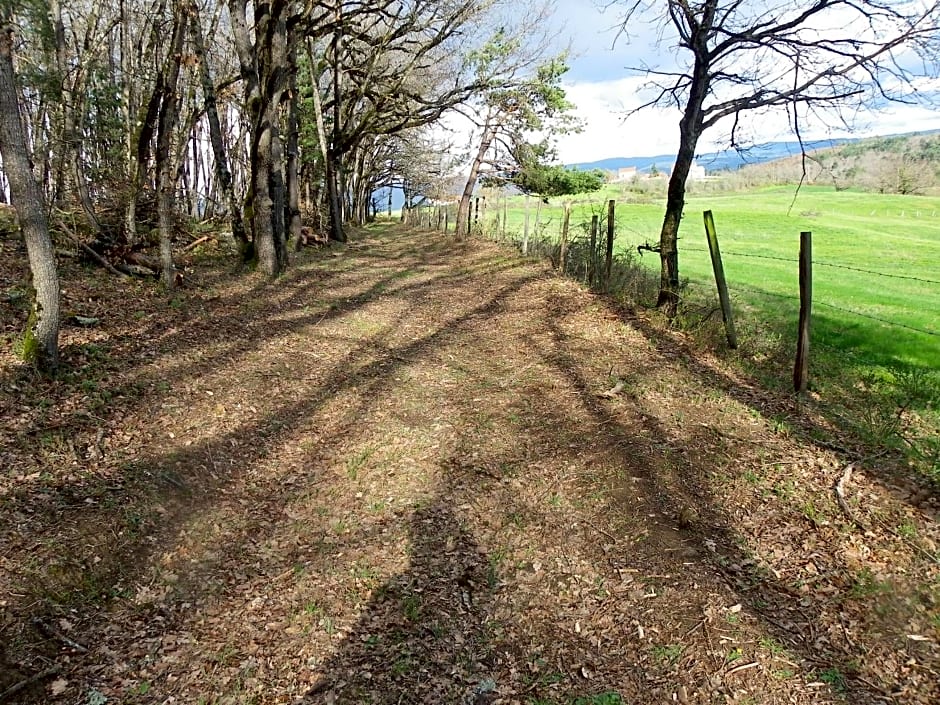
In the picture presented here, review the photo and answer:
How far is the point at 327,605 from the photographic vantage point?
3367mm

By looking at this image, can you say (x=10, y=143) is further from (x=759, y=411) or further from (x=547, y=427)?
(x=759, y=411)

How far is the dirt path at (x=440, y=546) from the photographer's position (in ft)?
9.60

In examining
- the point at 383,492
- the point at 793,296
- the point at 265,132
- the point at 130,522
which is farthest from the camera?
the point at 793,296

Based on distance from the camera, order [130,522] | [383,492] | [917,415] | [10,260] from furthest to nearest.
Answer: [10,260], [917,415], [383,492], [130,522]

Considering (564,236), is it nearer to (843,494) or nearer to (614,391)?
(614,391)

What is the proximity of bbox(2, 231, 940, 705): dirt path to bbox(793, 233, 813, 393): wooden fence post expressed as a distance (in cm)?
49

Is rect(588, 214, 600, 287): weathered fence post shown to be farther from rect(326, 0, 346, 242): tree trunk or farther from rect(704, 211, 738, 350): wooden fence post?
rect(326, 0, 346, 242): tree trunk

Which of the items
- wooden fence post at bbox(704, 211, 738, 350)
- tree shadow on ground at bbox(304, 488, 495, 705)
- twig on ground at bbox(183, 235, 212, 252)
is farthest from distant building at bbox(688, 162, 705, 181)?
twig on ground at bbox(183, 235, 212, 252)

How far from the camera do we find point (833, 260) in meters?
27.2

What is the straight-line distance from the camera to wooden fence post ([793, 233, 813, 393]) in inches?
238

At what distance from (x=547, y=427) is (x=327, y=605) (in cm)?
290

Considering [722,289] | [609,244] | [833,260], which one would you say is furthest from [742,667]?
[833,260]

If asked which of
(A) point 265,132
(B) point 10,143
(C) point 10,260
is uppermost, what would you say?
(A) point 265,132

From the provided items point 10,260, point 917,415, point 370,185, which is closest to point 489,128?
point 10,260
